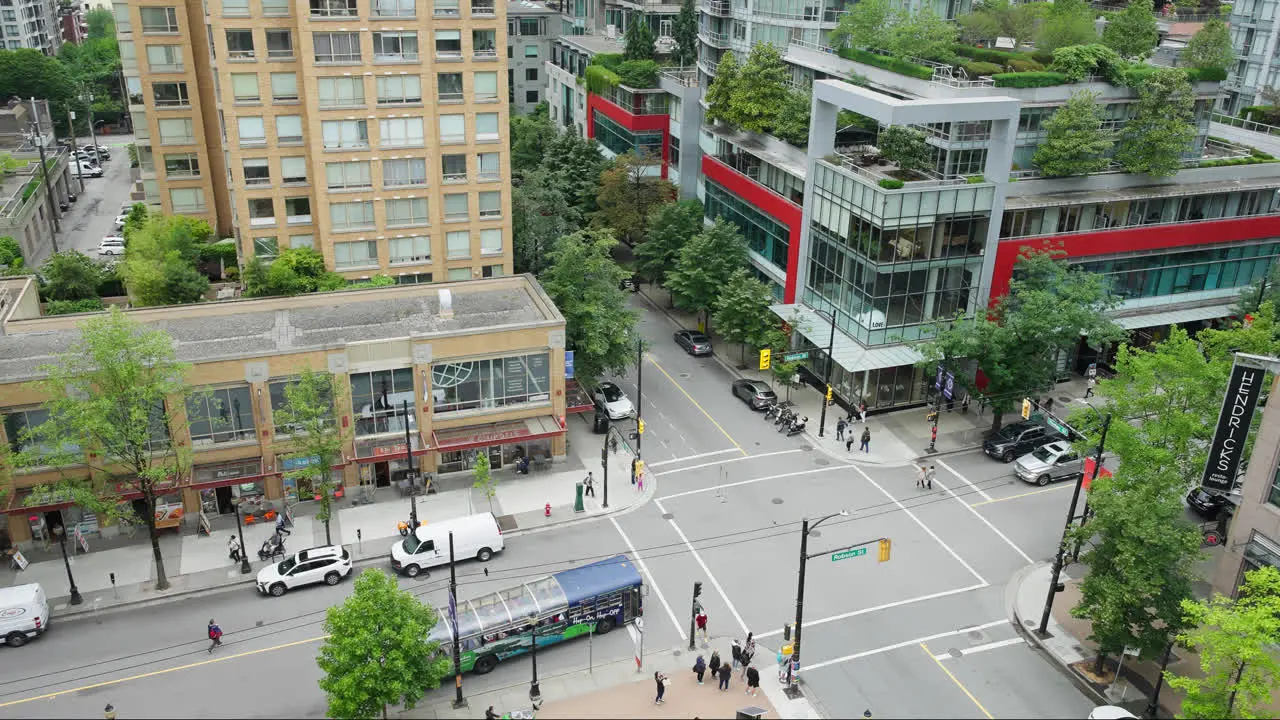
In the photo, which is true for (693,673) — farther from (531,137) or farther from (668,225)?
(531,137)

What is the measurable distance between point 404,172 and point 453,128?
381 cm

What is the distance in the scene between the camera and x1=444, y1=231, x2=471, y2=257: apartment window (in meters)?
59.4

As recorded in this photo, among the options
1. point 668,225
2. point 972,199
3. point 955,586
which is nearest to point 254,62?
point 668,225

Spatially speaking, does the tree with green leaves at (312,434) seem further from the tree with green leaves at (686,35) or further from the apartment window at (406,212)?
the tree with green leaves at (686,35)

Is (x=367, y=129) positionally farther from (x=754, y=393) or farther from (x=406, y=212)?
(x=754, y=393)

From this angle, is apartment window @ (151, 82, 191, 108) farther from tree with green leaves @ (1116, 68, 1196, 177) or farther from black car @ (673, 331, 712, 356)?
tree with green leaves @ (1116, 68, 1196, 177)

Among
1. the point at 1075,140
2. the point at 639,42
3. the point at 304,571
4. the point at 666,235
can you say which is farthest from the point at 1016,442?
the point at 639,42

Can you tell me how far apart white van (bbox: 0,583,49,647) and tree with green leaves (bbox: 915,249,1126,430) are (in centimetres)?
4089

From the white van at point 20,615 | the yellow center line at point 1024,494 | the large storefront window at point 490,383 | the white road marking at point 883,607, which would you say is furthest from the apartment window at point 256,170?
the yellow center line at point 1024,494

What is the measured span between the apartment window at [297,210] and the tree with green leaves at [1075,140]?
42316 mm

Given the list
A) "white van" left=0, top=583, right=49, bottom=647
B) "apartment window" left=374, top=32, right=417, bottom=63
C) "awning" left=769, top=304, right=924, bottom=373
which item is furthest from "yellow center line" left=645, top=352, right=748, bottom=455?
"white van" left=0, top=583, right=49, bottom=647

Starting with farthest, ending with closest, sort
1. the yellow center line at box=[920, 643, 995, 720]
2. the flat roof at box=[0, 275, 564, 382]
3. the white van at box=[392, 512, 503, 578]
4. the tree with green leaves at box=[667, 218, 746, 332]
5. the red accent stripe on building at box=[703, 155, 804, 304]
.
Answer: the tree with green leaves at box=[667, 218, 746, 332] → the red accent stripe on building at box=[703, 155, 804, 304] → the flat roof at box=[0, 275, 564, 382] → the white van at box=[392, 512, 503, 578] → the yellow center line at box=[920, 643, 995, 720]

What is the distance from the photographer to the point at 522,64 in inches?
4424

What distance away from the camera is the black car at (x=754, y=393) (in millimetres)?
56000
